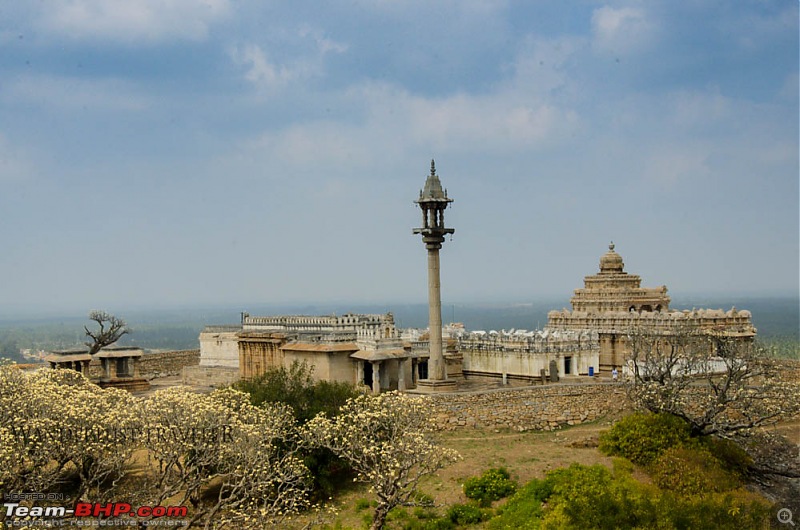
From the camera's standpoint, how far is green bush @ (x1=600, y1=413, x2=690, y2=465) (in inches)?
1020

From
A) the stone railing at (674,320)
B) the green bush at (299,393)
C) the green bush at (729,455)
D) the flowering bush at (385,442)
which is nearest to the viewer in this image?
the flowering bush at (385,442)

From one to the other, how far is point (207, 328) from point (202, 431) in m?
22.8

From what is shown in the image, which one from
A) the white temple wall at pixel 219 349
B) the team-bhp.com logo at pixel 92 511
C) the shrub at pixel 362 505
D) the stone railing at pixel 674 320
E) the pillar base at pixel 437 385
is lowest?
the shrub at pixel 362 505

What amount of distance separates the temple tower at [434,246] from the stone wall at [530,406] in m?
2.70

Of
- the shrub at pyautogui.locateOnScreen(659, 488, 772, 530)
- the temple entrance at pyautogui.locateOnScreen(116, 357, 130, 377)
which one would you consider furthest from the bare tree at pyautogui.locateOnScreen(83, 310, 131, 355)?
the shrub at pyautogui.locateOnScreen(659, 488, 772, 530)

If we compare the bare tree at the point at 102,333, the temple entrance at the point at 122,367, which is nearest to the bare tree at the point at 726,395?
the temple entrance at the point at 122,367

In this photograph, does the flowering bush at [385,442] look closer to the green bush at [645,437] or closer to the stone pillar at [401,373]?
the green bush at [645,437]

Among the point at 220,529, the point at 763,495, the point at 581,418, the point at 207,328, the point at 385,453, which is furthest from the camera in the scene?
the point at 207,328

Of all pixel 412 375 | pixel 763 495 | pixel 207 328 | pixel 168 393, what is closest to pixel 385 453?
pixel 168 393

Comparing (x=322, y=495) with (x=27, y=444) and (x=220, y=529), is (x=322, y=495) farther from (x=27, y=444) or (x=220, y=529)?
(x=27, y=444)

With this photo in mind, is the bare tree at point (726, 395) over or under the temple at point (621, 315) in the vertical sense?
under

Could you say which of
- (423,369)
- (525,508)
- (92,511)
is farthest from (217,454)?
(423,369)

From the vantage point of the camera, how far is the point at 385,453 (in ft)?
71.2

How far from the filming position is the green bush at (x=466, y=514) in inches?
880
